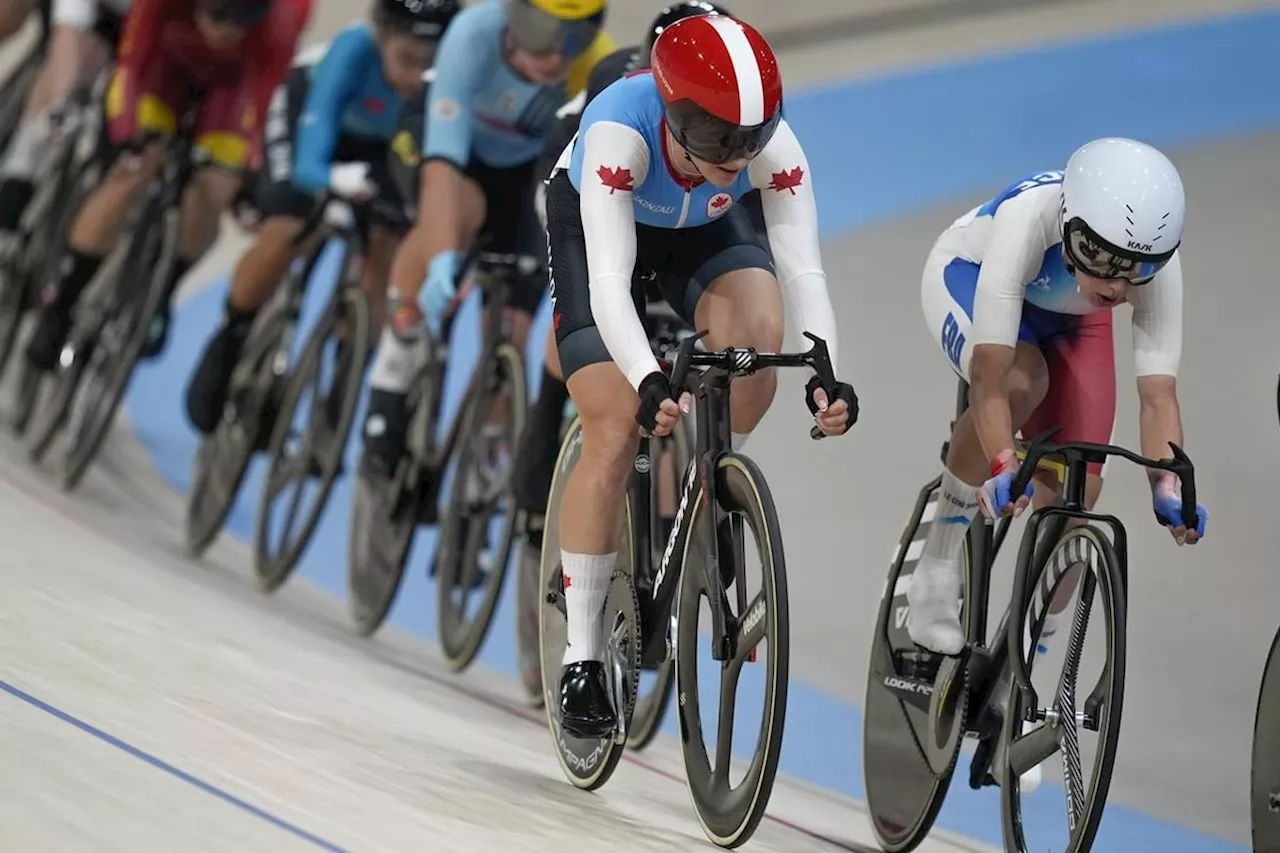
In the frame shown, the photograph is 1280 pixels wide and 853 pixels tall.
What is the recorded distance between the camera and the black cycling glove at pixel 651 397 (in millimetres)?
3271

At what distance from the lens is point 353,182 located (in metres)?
5.75

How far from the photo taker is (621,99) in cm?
360

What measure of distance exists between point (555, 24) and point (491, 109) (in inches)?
16.1

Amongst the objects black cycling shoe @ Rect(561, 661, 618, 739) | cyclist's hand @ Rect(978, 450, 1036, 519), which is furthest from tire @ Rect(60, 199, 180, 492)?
cyclist's hand @ Rect(978, 450, 1036, 519)

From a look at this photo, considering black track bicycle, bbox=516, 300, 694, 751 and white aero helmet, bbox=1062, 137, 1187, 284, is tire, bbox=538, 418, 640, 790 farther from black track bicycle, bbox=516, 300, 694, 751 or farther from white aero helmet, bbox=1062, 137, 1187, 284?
white aero helmet, bbox=1062, 137, 1187, 284

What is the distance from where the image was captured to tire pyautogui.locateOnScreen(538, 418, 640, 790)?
392 centimetres

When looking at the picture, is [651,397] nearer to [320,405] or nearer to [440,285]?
[440,285]

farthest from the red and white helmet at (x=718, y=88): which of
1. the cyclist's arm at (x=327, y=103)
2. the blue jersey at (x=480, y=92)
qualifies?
the cyclist's arm at (x=327, y=103)

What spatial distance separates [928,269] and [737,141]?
0.78 metres

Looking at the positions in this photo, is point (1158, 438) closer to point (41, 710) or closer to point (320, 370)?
point (41, 710)

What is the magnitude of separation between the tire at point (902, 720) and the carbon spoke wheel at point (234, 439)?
2.76 m

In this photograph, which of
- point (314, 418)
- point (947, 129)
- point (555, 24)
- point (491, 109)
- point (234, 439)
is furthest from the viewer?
point (947, 129)

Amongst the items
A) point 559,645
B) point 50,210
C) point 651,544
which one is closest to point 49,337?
point 50,210

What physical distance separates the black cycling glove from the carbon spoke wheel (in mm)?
3086
